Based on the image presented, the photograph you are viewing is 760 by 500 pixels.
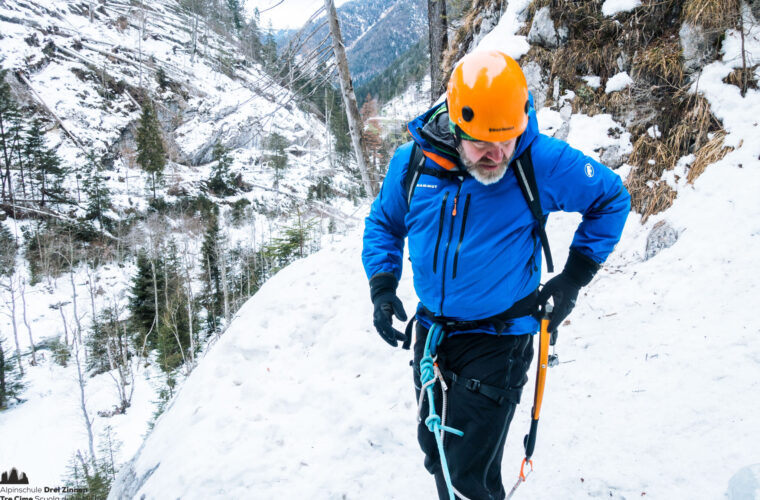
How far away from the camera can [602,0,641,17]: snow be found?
18.8ft

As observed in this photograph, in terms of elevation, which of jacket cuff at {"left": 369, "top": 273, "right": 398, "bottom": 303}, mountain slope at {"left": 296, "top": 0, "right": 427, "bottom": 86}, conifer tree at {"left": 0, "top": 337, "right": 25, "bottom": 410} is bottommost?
conifer tree at {"left": 0, "top": 337, "right": 25, "bottom": 410}

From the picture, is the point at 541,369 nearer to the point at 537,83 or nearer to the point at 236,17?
the point at 537,83

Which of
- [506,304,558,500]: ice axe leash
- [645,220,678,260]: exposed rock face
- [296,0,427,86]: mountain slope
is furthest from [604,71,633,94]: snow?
[296,0,427,86]: mountain slope

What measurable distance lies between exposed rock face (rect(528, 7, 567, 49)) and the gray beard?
21.3 feet

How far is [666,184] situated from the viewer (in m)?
4.79

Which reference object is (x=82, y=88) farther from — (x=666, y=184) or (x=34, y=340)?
(x=666, y=184)

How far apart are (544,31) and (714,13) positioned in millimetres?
2546

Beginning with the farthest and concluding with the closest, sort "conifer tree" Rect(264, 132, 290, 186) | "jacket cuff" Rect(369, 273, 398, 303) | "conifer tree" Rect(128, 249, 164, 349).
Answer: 1. "conifer tree" Rect(264, 132, 290, 186)
2. "conifer tree" Rect(128, 249, 164, 349)
3. "jacket cuff" Rect(369, 273, 398, 303)

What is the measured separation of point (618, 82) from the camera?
576 centimetres

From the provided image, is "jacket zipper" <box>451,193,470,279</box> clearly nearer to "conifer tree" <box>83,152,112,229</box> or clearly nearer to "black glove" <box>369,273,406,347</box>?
"black glove" <box>369,273,406,347</box>

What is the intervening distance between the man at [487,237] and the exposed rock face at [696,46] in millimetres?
4835

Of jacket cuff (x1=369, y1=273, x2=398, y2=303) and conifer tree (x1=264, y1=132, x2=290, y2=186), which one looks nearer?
jacket cuff (x1=369, y1=273, x2=398, y2=303)

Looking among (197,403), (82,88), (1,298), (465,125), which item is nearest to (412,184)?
(465,125)

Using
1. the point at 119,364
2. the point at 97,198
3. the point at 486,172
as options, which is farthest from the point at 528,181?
the point at 97,198
